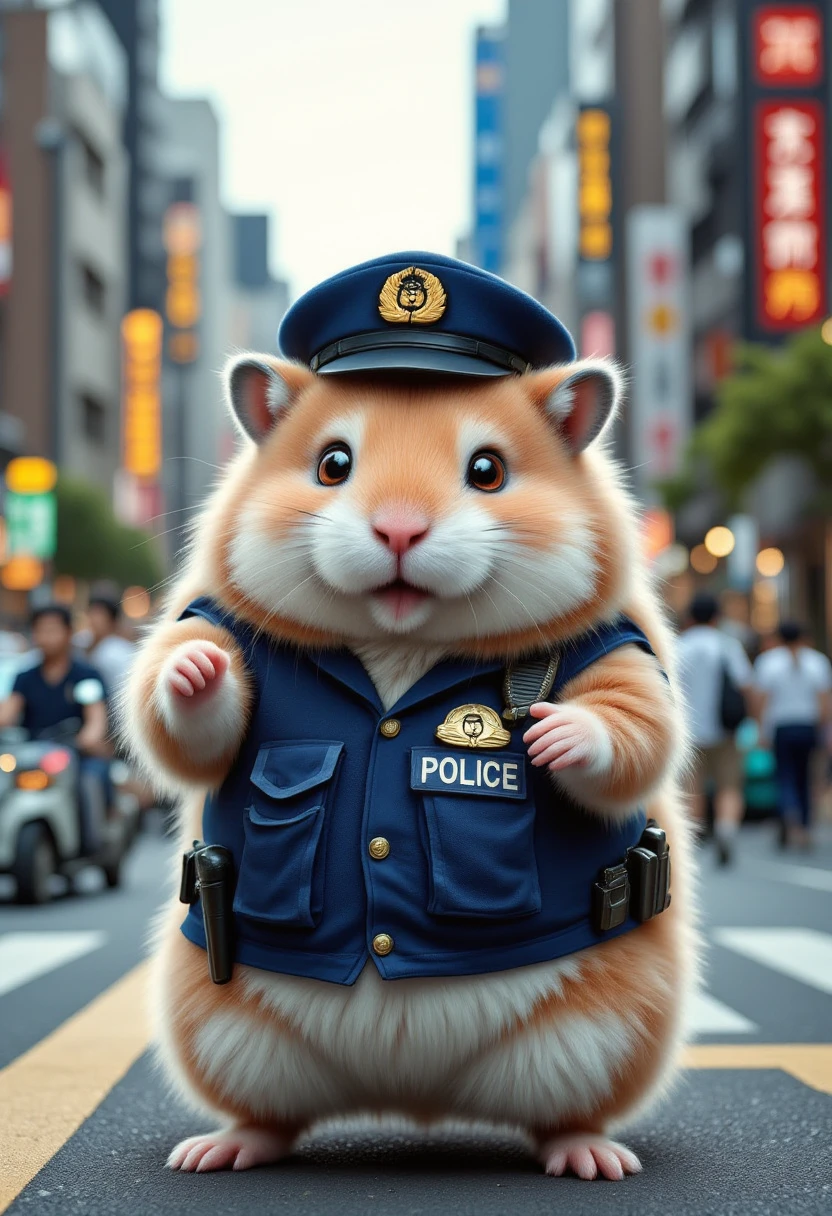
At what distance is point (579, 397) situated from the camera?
11.2 feet

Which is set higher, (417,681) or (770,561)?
(770,561)

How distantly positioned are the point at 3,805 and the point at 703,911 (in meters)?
3.71

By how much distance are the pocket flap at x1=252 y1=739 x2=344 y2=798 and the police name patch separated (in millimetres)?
157

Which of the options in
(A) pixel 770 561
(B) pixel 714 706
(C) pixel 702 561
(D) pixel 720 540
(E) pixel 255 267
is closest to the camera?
(B) pixel 714 706

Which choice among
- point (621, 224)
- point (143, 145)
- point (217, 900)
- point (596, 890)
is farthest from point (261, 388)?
point (143, 145)

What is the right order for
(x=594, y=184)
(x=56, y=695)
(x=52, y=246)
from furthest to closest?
(x=52, y=246) < (x=594, y=184) < (x=56, y=695)

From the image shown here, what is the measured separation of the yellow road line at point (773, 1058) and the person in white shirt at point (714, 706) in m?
6.01

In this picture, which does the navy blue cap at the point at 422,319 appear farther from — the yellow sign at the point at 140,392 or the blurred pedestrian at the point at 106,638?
the yellow sign at the point at 140,392

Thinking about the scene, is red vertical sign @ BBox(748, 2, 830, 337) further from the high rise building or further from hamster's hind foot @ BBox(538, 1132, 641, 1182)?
the high rise building

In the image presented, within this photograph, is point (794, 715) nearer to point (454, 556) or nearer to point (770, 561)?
point (454, 556)

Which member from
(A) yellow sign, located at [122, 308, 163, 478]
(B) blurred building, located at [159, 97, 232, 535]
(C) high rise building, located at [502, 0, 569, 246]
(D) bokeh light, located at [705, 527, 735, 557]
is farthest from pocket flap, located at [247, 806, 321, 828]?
(C) high rise building, located at [502, 0, 569, 246]

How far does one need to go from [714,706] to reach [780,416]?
1212 cm

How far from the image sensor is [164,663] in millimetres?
3252

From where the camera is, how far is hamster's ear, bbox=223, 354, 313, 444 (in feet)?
11.3
